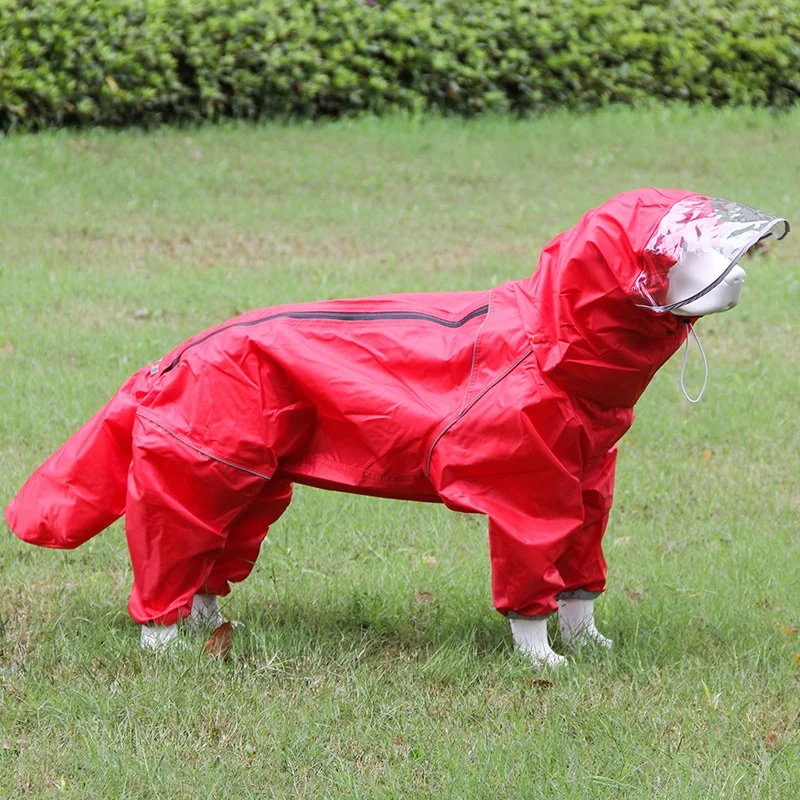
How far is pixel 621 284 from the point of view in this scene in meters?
3.26

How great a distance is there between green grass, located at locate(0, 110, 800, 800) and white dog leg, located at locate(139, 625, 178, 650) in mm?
49

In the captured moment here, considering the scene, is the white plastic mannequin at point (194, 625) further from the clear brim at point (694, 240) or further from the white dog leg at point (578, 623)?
the clear brim at point (694, 240)

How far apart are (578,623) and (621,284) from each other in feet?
3.80

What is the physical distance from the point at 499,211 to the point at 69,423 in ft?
15.3

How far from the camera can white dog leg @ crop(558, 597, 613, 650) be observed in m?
3.90

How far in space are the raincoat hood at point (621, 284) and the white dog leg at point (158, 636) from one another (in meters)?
1.31

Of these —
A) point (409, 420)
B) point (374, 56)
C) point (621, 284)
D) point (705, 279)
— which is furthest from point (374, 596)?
point (374, 56)

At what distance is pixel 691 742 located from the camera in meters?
3.31

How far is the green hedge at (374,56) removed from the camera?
34.0 ft

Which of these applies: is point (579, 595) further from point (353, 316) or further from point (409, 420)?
point (353, 316)

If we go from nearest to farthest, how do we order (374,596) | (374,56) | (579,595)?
(579,595)
(374,596)
(374,56)

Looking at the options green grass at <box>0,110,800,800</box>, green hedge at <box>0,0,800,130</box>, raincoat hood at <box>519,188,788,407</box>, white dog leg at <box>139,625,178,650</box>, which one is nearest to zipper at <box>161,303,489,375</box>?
raincoat hood at <box>519,188,788,407</box>

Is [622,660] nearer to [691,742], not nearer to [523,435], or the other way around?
[691,742]

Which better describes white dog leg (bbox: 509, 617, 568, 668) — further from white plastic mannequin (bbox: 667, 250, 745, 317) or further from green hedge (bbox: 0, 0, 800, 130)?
green hedge (bbox: 0, 0, 800, 130)
